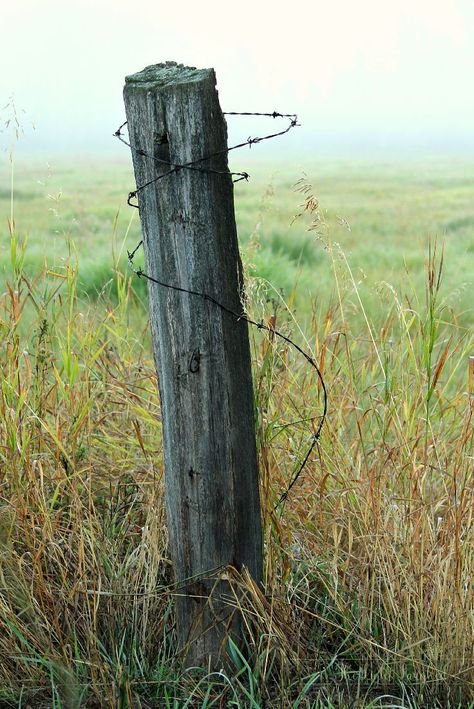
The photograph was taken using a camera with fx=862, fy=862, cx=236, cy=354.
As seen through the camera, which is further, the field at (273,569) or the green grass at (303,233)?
the green grass at (303,233)

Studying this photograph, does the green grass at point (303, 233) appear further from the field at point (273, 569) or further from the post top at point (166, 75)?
the post top at point (166, 75)

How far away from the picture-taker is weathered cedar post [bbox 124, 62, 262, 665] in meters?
2.22

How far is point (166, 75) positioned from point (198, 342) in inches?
27.7

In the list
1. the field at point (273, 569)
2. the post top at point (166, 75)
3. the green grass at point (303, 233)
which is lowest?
the field at point (273, 569)

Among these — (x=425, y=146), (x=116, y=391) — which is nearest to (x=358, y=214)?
(x=116, y=391)

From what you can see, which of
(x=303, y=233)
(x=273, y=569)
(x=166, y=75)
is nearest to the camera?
(x=166, y=75)

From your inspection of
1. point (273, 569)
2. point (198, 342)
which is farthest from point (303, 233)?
point (198, 342)

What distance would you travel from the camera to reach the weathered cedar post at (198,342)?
7.29 ft

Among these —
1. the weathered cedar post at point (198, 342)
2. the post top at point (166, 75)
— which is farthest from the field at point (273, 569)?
the post top at point (166, 75)

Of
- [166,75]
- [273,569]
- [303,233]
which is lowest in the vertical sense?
[273,569]

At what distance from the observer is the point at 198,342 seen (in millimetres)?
2289

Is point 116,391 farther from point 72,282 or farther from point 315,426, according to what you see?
point 315,426

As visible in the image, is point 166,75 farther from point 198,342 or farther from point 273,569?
point 273,569

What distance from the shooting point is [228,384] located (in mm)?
2309
